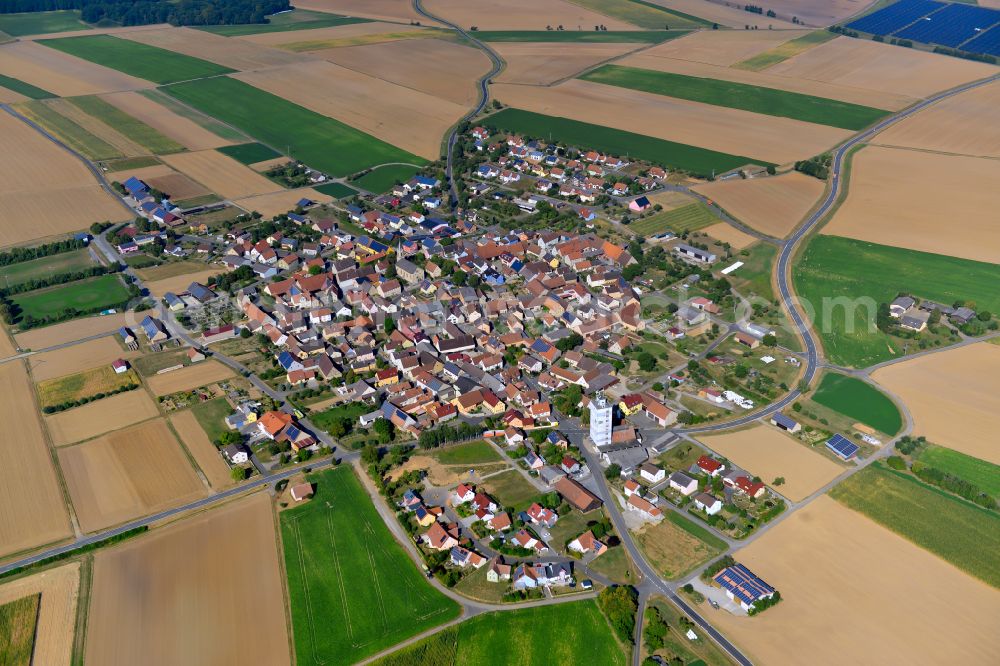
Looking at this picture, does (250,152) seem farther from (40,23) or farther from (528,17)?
(40,23)

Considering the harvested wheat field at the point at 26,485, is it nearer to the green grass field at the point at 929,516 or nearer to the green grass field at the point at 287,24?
the green grass field at the point at 929,516

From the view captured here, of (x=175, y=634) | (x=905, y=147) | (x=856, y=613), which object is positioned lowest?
(x=175, y=634)

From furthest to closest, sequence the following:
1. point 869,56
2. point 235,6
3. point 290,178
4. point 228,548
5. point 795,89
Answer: point 235,6
point 869,56
point 795,89
point 290,178
point 228,548

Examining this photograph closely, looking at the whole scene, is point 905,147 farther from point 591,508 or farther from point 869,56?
point 591,508

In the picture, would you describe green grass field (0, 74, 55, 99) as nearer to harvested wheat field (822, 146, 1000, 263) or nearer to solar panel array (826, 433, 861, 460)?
harvested wheat field (822, 146, 1000, 263)

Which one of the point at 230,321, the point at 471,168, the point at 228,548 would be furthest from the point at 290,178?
the point at 228,548

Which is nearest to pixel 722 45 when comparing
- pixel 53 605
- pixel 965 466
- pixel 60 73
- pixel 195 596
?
pixel 60 73
